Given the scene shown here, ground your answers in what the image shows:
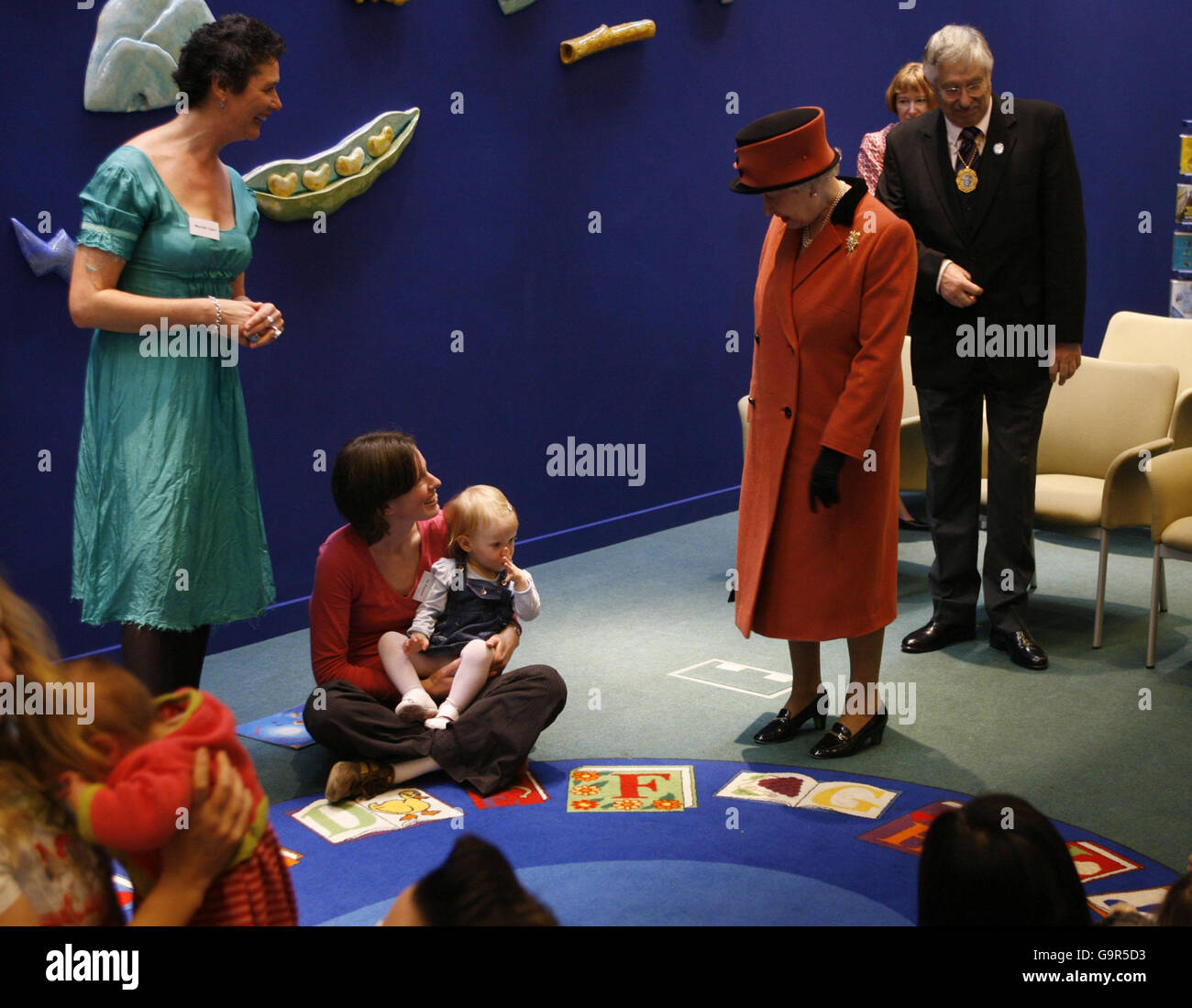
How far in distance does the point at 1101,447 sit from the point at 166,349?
353 centimetres

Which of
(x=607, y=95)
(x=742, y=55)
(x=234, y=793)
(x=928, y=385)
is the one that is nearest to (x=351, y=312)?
(x=607, y=95)

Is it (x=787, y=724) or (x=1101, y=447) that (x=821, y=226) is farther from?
(x=1101, y=447)

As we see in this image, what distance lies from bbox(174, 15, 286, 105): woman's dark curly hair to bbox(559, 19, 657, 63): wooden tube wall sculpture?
2.67m

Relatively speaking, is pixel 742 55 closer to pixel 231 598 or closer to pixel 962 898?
pixel 231 598

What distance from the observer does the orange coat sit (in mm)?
3531

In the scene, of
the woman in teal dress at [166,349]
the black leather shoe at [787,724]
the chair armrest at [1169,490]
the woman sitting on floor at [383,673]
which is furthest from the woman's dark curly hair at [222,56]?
the chair armrest at [1169,490]

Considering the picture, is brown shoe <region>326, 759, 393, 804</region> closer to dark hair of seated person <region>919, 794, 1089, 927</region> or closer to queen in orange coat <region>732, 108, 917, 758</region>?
queen in orange coat <region>732, 108, 917, 758</region>

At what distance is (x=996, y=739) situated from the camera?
154 inches

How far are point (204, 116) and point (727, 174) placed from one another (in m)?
3.76

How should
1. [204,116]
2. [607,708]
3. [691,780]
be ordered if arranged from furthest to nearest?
[607,708] < [691,780] < [204,116]

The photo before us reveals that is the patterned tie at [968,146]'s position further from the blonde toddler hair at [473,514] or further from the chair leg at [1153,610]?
the blonde toddler hair at [473,514]

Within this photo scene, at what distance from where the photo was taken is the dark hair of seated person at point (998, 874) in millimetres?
1529

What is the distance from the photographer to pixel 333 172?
4883 millimetres

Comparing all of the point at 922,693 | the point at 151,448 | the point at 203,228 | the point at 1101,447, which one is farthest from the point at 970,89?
the point at 151,448
